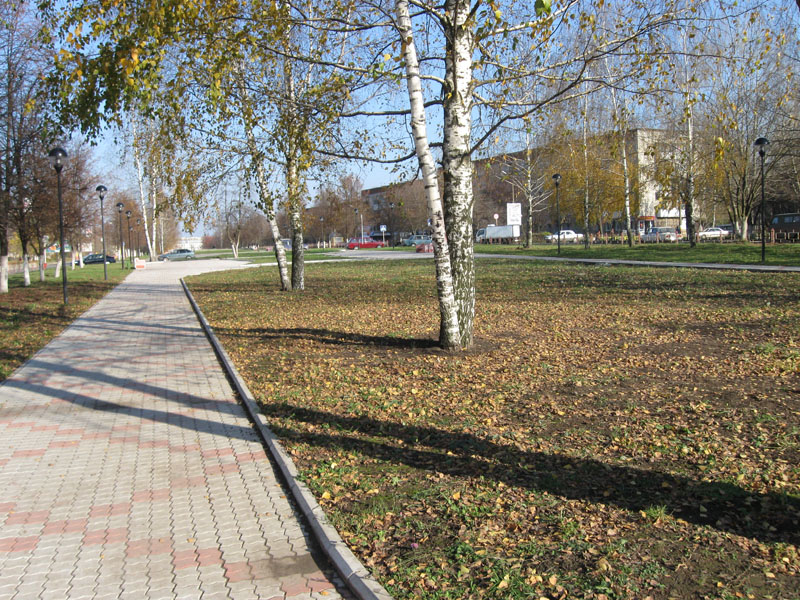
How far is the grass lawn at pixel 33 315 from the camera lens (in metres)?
11.8

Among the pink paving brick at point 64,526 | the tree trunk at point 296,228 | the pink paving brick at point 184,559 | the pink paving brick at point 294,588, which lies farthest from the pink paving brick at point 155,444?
the tree trunk at point 296,228

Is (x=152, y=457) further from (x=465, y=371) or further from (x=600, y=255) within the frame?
(x=600, y=255)

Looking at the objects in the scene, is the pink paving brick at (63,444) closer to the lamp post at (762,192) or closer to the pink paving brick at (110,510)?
the pink paving brick at (110,510)

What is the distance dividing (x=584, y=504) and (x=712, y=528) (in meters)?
0.79

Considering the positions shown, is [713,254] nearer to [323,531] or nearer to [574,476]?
[574,476]

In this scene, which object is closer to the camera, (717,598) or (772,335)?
(717,598)

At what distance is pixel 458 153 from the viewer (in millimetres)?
8594

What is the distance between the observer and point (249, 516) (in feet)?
14.9

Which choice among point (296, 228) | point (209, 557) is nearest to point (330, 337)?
point (209, 557)

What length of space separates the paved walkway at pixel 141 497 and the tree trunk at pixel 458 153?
146 inches

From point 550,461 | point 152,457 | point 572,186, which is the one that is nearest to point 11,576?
point 152,457

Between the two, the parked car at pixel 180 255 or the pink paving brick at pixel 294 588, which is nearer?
the pink paving brick at pixel 294 588

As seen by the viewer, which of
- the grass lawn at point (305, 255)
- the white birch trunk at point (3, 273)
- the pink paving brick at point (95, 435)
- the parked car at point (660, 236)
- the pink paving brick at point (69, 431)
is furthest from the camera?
the parked car at point (660, 236)

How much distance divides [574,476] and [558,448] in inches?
23.6
